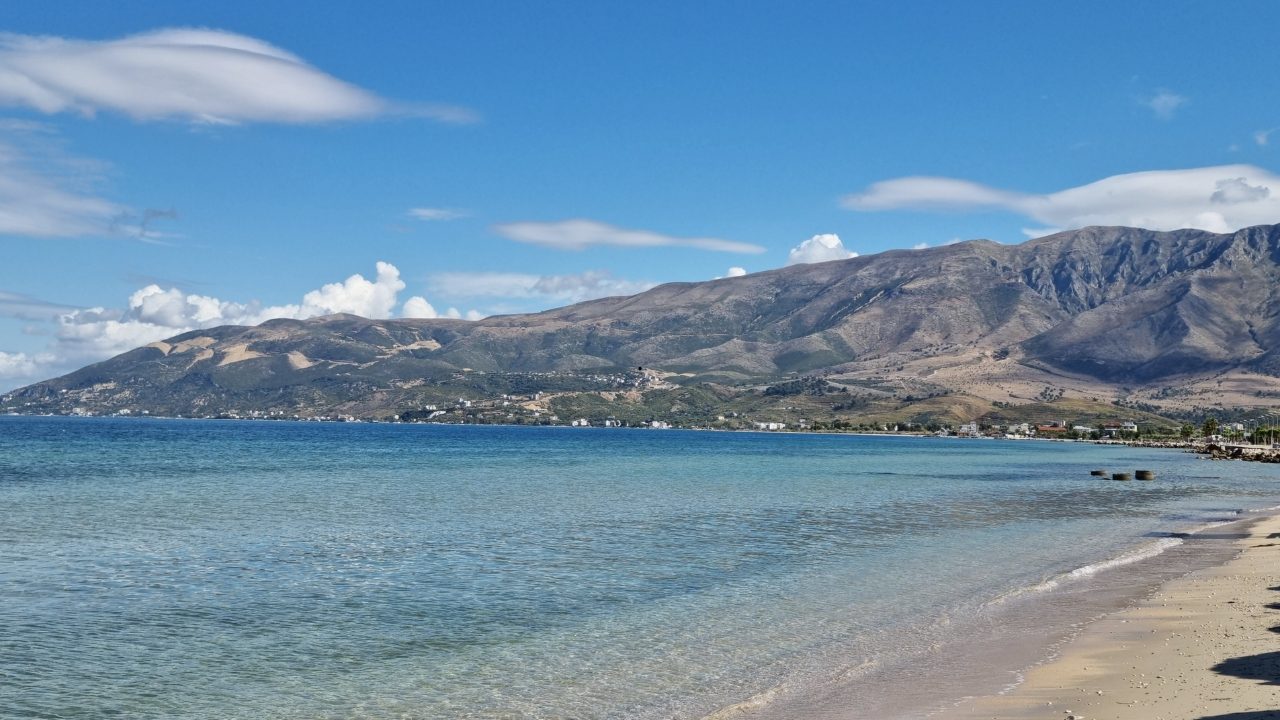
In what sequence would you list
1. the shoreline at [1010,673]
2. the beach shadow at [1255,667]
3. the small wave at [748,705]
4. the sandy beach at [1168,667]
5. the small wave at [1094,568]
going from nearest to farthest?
the sandy beach at [1168,667] → the shoreline at [1010,673] → the small wave at [748,705] → the beach shadow at [1255,667] → the small wave at [1094,568]

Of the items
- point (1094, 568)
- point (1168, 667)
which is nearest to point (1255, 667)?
point (1168, 667)

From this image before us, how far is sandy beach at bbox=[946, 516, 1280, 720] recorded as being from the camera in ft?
57.6

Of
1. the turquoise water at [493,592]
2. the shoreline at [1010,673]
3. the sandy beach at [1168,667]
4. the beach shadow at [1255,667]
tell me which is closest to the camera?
the sandy beach at [1168,667]

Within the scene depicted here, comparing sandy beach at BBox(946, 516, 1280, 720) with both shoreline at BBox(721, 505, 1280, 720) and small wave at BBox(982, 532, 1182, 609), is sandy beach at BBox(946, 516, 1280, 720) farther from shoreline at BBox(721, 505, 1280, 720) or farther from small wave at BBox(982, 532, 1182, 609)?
small wave at BBox(982, 532, 1182, 609)

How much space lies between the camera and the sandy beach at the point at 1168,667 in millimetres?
17547

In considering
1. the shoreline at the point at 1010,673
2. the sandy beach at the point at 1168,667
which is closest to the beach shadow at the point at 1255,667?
the sandy beach at the point at 1168,667

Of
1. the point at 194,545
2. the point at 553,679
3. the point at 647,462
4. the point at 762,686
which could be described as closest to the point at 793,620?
the point at 762,686

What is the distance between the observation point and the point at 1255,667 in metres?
20.1

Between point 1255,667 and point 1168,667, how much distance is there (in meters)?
1.61

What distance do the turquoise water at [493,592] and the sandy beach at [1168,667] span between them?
3.62 meters

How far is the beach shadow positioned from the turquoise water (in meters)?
6.61

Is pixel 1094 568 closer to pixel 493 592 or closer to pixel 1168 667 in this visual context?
pixel 1168 667

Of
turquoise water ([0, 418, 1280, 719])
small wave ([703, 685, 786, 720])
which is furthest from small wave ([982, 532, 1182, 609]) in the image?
small wave ([703, 685, 786, 720])

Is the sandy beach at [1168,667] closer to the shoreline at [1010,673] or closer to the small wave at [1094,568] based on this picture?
the shoreline at [1010,673]
